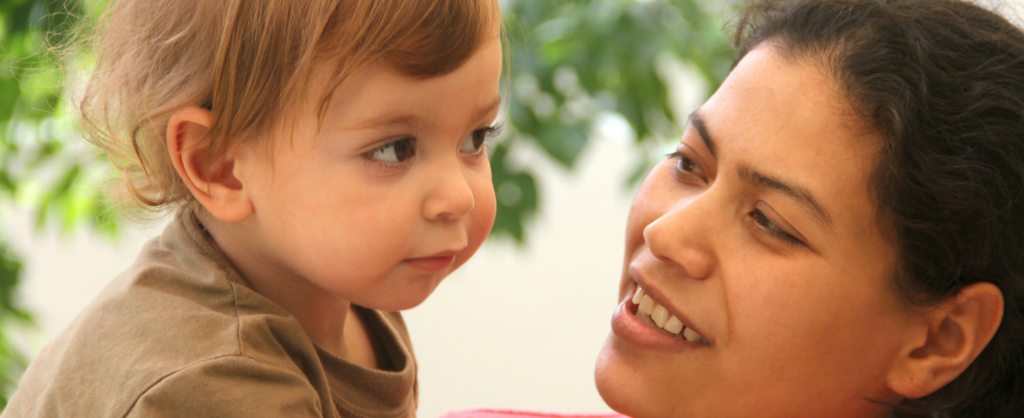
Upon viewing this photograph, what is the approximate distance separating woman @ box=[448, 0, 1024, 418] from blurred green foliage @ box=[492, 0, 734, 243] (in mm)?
503

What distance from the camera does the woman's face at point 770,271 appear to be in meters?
1.02

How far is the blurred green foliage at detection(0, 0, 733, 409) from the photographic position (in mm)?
1618

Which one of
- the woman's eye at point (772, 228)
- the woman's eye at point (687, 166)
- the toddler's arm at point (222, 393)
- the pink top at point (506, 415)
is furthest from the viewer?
the pink top at point (506, 415)

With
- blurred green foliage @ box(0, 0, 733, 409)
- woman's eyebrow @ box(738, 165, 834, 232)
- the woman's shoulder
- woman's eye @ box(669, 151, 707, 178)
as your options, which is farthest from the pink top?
woman's eyebrow @ box(738, 165, 834, 232)

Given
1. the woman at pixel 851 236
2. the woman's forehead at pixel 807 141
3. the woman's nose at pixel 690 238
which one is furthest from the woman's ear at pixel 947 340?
the woman's nose at pixel 690 238

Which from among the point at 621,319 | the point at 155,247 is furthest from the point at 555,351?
the point at 155,247

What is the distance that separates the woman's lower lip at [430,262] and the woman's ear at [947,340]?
549 mm

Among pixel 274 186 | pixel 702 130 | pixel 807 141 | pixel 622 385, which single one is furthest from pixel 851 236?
pixel 274 186

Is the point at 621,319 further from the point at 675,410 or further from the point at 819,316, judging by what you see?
the point at 819,316

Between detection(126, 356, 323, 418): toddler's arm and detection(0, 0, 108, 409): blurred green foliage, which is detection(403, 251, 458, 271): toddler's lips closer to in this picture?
detection(126, 356, 323, 418): toddler's arm

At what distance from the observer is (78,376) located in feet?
2.96

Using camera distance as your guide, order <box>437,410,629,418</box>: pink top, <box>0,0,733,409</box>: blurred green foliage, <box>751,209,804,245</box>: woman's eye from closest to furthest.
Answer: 1. <box>751,209,804,245</box>: woman's eye
2. <box>437,410,629,418</box>: pink top
3. <box>0,0,733,409</box>: blurred green foliage

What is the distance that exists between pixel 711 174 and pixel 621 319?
0.22 m

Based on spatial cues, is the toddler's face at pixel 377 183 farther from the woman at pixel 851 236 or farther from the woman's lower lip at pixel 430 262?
the woman at pixel 851 236
